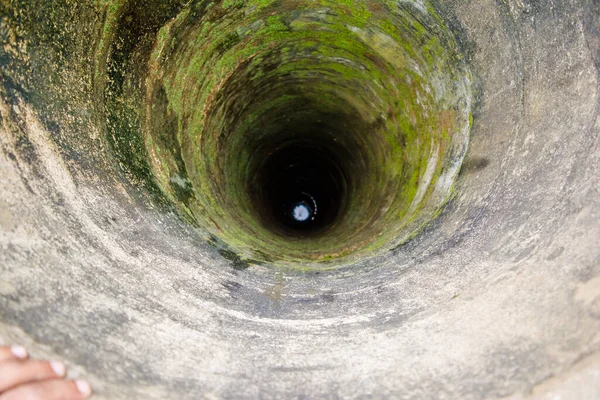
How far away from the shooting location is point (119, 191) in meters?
2.20

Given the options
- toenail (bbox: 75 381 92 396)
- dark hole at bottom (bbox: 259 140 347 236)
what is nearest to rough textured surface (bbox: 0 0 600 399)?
toenail (bbox: 75 381 92 396)

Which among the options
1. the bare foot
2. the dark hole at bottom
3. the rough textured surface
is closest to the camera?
the bare foot

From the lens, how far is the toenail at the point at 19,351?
5.17ft

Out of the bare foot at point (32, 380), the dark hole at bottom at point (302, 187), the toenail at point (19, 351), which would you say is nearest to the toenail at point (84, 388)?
the bare foot at point (32, 380)

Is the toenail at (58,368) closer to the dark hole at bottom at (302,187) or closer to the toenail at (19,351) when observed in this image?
the toenail at (19,351)

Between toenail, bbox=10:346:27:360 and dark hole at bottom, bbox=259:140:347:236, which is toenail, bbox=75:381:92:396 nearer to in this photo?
toenail, bbox=10:346:27:360

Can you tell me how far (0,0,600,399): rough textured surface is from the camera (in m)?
1.73

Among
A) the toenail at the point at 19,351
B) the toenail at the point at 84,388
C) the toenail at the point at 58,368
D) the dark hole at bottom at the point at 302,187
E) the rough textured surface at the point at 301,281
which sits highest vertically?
the dark hole at bottom at the point at 302,187

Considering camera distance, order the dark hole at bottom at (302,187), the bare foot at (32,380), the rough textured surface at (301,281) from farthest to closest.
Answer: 1. the dark hole at bottom at (302,187)
2. the rough textured surface at (301,281)
3. the bare foot at (32,380)

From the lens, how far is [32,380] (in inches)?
62.1

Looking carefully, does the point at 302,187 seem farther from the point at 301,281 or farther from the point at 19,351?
the point at 19,351

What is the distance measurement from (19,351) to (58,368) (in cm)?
16

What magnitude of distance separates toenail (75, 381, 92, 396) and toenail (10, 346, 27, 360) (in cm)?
23

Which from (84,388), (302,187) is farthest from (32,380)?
(302,187)
